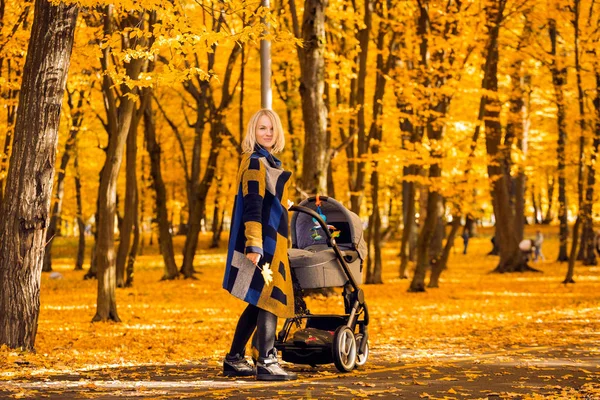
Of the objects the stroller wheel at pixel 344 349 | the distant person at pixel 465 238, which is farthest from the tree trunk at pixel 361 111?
the distant person at pixel 465 238

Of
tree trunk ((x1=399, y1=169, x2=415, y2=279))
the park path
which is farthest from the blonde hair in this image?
tree trunk ((x1=399, y1=169, x2=415, y2=279))

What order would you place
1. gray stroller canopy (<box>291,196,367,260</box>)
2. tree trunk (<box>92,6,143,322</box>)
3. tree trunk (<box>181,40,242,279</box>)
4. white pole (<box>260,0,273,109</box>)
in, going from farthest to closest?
Result: tree trunk (<box>181,40,242,279</box>) → white pole (<box>260,0,273,109</box>) → tree trunk (<box>92,6,143,322</box>) → gray stroller canopy (<box>291,196,367,260</box>)

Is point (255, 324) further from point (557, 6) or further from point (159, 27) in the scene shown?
point (557, 6)

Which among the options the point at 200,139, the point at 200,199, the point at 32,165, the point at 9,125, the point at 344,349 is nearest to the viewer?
the point at 344,349

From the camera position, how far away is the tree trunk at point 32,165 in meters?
10.3

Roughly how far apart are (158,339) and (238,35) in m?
4.44

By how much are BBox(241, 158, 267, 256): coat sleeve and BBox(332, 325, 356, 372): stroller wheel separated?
101 centimetres

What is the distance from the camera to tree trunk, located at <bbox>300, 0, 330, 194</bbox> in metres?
20.5

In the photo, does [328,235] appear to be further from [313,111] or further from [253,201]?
[313,111]

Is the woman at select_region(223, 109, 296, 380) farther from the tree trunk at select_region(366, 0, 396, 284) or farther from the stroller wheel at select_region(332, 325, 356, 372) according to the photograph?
the tree trunk at select_region(366, 0, 396, 284)

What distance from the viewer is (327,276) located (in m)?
8.58

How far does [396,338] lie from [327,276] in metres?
4.90

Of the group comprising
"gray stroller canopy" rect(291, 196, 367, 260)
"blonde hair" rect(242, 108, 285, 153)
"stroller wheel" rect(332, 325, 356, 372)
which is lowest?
"stroller wheel" rect(332, 325, 356, 372)

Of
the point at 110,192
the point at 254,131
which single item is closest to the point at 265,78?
the point at 110,192
